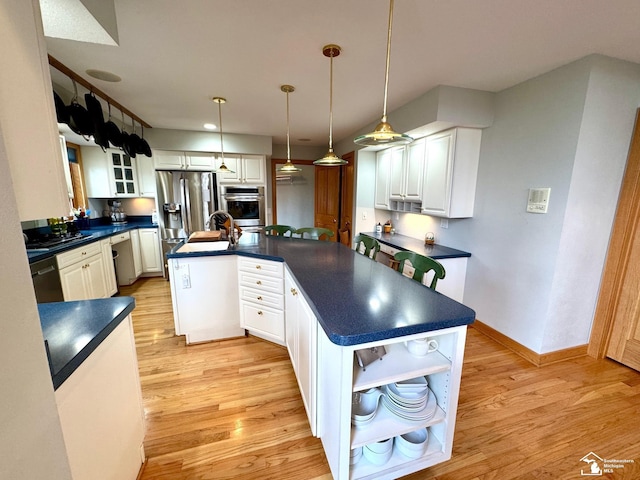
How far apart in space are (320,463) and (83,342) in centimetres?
127

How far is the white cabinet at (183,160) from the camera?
12.9 feet

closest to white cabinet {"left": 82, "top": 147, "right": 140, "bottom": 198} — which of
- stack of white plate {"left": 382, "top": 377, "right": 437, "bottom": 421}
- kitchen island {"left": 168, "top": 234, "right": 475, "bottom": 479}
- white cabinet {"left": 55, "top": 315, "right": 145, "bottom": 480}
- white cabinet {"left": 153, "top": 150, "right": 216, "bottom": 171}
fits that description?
white cabinet {"left": 153, "top": 150, "right": 216, "bottom": 171}

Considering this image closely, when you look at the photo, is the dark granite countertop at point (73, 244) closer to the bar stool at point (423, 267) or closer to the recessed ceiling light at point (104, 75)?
the recessed ceiling light at point (104, 75)

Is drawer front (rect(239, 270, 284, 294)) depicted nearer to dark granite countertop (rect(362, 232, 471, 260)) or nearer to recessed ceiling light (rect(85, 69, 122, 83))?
dark granite countertop (rect(362, 232, 471, 260))

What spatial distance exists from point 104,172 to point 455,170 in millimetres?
4829

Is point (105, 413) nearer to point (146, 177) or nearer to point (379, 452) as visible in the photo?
point (379, 452)

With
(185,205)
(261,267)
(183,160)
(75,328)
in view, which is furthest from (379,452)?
(183,160)

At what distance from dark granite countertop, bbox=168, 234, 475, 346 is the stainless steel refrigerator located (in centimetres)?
243

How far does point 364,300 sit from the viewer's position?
1252 mm

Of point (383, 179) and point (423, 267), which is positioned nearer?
point (423, 267)

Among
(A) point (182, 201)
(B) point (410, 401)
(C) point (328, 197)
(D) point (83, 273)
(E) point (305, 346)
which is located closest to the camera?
(B) point (410, 401)

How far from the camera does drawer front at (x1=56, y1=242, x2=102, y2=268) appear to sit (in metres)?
2.42

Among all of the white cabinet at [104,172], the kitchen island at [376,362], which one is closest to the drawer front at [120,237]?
the white cabinet at [104,172]

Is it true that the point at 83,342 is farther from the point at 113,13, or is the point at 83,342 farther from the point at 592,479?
the point at 592,479
